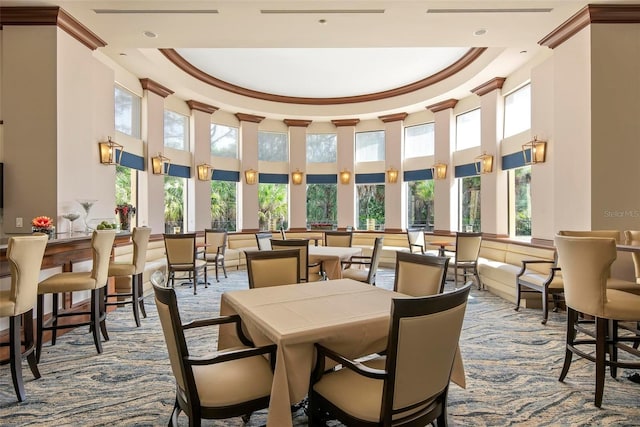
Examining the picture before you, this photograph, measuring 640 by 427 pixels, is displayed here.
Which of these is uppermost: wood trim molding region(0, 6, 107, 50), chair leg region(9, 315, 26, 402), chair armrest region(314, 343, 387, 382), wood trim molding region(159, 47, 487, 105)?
wood trim molding region(159, 47, 487, 105)

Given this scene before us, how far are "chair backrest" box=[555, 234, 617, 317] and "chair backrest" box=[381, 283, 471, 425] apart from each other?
1557 millimetres

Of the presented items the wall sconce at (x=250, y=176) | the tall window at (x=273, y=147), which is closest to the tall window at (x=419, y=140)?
the tall window at (x=273, y=147)

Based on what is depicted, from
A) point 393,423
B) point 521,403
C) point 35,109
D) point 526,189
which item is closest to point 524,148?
point 526,189

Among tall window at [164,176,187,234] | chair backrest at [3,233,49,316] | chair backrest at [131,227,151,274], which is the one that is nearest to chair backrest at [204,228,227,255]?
tall window at [164,176,187,234]

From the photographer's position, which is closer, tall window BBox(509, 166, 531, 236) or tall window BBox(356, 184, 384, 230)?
tall window BBox(509, 166, 531, 236)

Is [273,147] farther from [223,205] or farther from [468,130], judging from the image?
[468,130]

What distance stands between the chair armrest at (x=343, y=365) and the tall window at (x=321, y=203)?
831 cm

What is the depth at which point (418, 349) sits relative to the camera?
150cm

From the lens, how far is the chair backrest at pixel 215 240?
25.0 feet

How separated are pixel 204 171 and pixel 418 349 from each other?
7.84m

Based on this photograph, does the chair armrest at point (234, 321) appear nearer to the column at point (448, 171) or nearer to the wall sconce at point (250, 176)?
the column at point (448, 171)

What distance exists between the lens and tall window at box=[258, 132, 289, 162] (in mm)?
9828

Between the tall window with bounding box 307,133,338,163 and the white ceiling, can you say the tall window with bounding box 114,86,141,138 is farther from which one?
the tall window with bounding box 307,133,338,163

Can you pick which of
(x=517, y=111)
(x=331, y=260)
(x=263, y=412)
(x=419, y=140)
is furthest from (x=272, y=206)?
(x=263, y=412)
